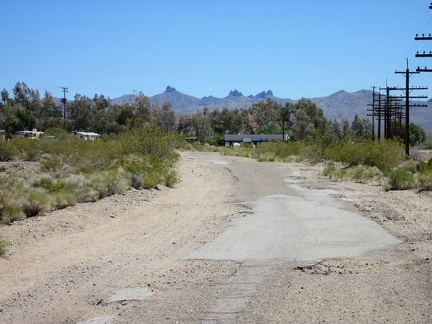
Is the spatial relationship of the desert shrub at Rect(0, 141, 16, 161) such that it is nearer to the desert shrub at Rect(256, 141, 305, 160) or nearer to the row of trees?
the desert shrub at Rect(256, 141, 305, 160)

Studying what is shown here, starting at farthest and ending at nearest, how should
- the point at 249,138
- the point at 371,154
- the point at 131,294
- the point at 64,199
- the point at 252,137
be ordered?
the point at 252,137 → the point at 249,138 → the point at 371,154 → the point at 64,199 → the point at 131,294

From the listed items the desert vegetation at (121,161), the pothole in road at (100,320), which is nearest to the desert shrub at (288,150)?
the desert vegetation at (121,161)

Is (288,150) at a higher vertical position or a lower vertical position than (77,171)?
lower

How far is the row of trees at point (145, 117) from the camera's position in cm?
12331

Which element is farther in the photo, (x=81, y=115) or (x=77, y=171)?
(x=81, y=115)

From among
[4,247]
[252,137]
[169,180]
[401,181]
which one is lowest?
[252,137]

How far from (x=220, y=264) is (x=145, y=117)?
11823 cm

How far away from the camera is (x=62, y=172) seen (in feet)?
95.0

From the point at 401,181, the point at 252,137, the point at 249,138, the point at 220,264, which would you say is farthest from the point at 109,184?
the point at 252,137

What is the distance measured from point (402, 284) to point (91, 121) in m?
125

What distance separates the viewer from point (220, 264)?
11.7m

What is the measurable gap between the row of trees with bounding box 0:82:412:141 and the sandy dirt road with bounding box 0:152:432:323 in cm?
9043

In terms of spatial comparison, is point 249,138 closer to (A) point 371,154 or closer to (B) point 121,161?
(A) point 371,154

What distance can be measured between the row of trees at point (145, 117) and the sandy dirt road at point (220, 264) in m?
90.4
